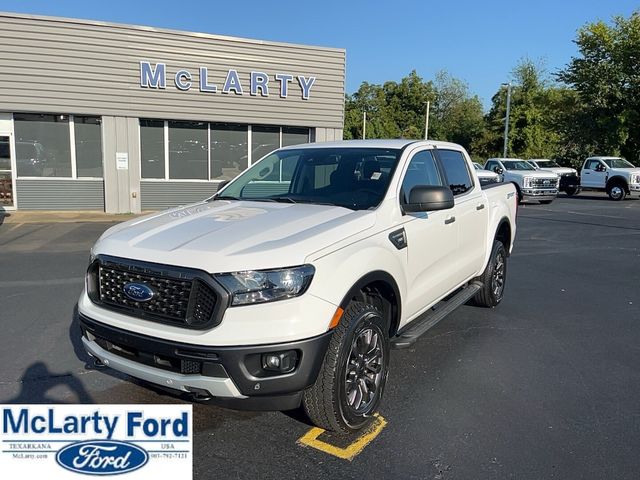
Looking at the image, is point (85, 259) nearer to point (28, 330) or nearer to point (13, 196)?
point (28, 330)

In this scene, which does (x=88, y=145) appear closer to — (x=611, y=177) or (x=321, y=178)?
(x=321, y=178)

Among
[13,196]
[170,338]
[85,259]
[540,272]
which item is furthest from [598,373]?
[13,196]

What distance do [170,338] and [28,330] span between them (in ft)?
10.3

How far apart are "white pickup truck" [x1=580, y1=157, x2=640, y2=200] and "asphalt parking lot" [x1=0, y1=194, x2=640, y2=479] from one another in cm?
1795

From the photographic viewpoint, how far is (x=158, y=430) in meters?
2.02

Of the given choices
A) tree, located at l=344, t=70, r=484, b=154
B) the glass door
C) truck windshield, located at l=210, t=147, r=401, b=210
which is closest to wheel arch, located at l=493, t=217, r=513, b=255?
truck windshield, located at l=210, t=147, r=401, b=210

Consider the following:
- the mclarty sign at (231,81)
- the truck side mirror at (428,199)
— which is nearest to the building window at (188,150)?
the mclarty sign at (231,81)

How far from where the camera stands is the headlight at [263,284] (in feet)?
8.91

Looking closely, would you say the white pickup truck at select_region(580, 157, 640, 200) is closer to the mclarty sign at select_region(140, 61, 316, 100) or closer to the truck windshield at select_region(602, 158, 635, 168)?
the truck windshield at select_region(602, 158, 635, 168)

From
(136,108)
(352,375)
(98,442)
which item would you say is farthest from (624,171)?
(98,442)

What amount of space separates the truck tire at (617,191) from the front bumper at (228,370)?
24068 millimetres

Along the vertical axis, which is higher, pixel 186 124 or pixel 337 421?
pixel 186 124

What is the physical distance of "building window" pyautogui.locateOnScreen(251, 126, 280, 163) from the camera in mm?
16875

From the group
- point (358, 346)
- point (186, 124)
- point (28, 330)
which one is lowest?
point (28, 330)
